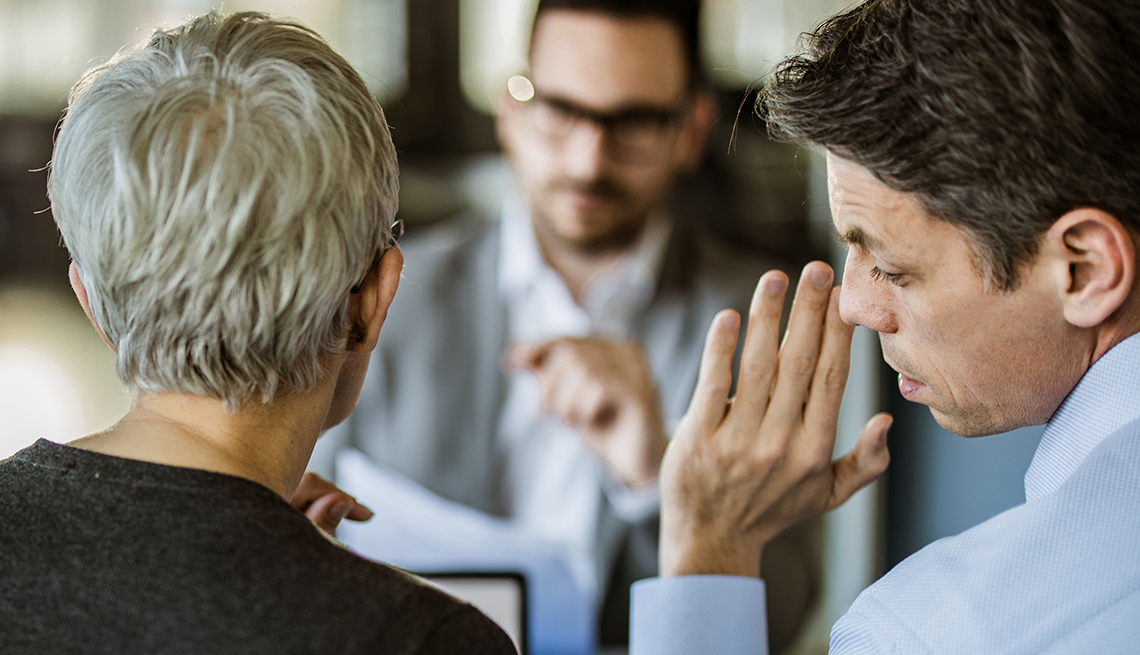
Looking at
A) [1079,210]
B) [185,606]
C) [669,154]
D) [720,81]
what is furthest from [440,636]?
[720,81]

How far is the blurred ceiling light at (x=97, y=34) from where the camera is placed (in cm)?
192

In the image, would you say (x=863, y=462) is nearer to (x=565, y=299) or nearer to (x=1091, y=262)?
(x=1091, y=262)

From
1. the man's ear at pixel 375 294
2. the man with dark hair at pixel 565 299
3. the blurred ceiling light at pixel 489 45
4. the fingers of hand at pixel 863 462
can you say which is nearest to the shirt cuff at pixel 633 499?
the man with dark hair at pixel 565 299

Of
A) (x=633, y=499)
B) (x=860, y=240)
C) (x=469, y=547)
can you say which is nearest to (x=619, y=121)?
(x=633, y=499)

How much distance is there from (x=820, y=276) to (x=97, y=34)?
183 cm

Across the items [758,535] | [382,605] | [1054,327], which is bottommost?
[758,535]

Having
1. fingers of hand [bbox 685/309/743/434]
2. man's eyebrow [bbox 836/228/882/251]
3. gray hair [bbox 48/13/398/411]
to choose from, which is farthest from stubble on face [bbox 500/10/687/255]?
gray hair [bbox 48/13/398/411]

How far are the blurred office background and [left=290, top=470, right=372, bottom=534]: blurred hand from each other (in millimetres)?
1123

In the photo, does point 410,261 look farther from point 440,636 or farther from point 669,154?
point 440,636

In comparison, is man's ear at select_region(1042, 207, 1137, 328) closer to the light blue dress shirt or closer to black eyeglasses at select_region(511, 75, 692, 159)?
the light blue dress shirt

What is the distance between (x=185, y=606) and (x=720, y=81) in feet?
5.39

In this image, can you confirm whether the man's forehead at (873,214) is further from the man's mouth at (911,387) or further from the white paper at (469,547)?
the white paper at (469,547)

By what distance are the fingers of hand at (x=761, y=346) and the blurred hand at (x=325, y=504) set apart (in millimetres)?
402

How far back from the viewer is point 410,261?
193 cm
